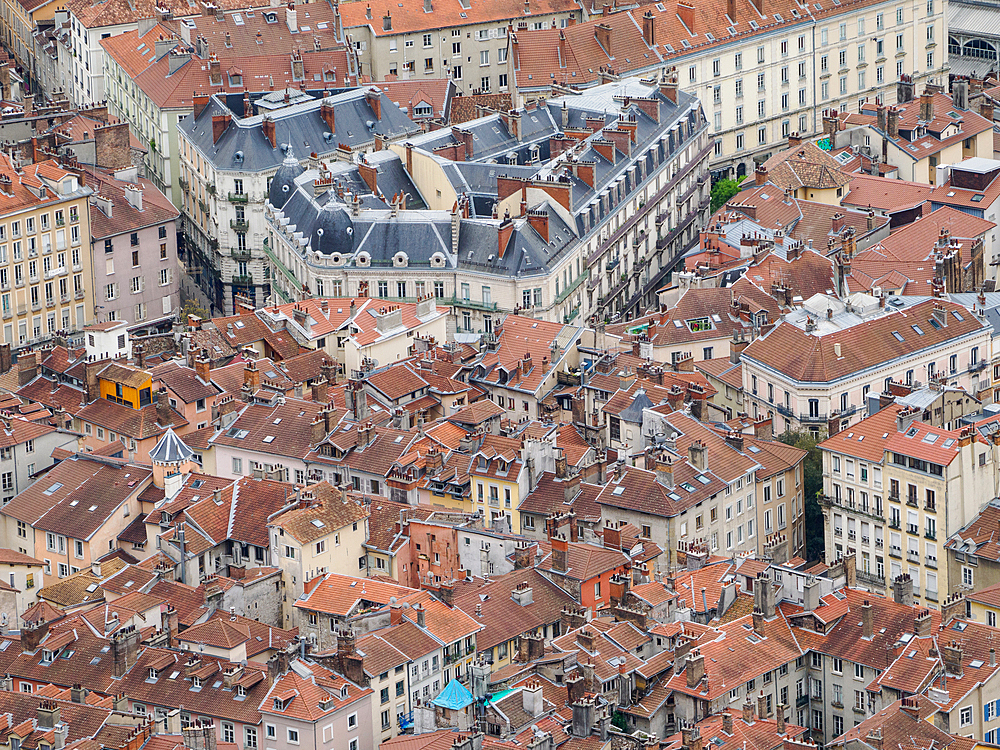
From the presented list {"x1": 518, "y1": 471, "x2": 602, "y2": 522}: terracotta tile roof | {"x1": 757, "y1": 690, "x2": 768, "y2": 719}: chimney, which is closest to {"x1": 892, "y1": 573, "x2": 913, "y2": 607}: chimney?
{"x1": 757, "y1": 690, "x2": 768, "y2": 719}: chimney

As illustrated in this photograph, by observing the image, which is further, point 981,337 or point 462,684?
point 981,337

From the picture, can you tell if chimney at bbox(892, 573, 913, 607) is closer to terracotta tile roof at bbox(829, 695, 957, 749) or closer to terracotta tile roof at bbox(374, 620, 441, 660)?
terracotta tile roof at bbox(829, 695, 957, 749)

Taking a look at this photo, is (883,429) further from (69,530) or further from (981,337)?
(69,530)

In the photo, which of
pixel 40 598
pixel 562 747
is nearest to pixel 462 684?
pixel 562 747

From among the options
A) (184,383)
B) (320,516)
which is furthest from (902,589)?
(184,383)

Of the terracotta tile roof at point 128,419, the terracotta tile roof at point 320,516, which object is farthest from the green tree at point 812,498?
the terracotta tile roof at point 128,419

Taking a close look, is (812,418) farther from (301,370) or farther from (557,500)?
(301,370)

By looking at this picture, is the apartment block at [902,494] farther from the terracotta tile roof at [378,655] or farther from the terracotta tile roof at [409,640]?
the terracotta tile roof at [378,655]

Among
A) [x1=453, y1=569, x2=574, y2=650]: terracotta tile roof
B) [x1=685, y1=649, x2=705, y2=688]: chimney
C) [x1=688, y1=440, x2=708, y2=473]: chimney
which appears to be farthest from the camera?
[x1=688, y1=440, x2=708, y2=473]: chimney
